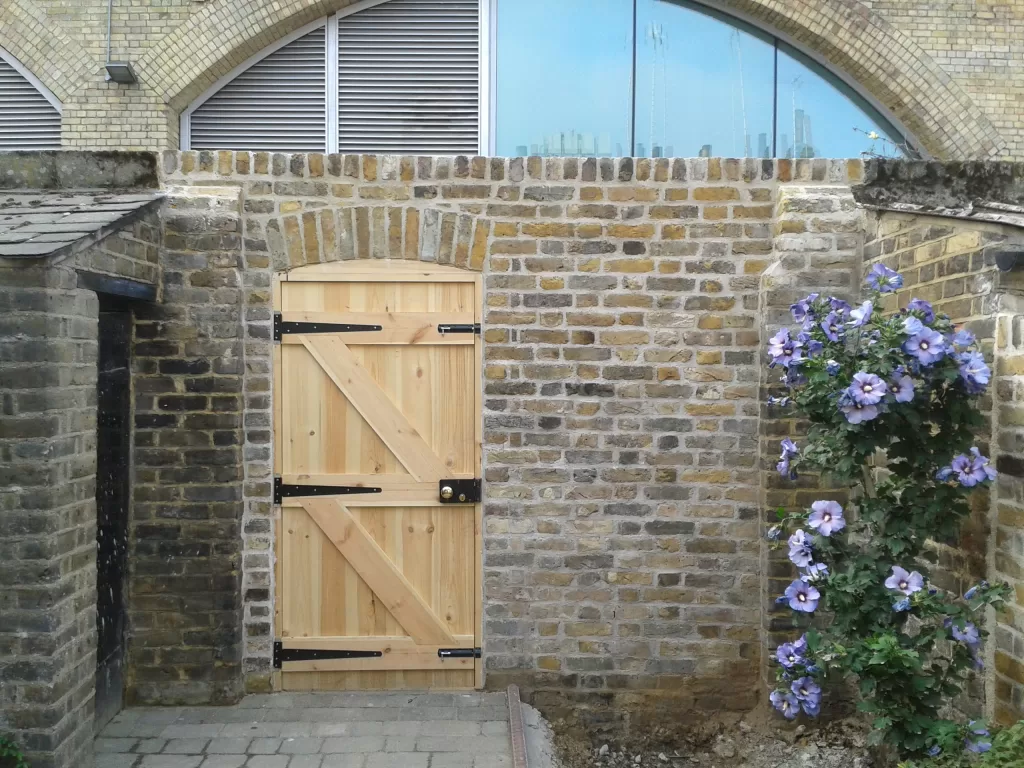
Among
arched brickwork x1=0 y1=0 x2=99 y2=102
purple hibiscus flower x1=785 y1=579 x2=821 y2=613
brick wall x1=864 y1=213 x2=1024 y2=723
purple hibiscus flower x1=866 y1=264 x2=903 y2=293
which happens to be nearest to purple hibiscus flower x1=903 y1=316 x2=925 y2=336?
purple hibiscus flower x1=866 y1=264 x2=903 y2=293

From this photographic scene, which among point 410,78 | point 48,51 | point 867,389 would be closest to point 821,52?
point 410,78

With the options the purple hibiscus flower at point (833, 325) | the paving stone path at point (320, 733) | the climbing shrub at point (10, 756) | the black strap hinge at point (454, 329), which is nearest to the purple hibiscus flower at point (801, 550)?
the purple hibiscus flower at point (833, 325)

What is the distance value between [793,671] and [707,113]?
582 cm

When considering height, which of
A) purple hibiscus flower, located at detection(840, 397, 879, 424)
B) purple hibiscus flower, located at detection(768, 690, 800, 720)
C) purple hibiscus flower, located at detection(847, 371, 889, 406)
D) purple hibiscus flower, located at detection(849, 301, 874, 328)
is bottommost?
purple hibiscus flower, located at detection(768, 690, 800, 720)

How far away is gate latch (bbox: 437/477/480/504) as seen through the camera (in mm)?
4328

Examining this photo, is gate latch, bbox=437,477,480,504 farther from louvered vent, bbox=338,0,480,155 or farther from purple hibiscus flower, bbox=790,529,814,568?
louvered vent, bbox=338,0,480,155

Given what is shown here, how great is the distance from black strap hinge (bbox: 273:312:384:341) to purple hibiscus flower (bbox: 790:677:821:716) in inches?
106

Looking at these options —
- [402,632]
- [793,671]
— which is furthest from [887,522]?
[402,632]

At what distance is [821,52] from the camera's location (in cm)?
792

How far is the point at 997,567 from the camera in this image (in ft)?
9.95

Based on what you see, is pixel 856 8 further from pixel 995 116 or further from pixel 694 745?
pixel 694 745

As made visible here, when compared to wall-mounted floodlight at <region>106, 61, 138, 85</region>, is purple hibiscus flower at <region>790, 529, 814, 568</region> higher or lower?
lower

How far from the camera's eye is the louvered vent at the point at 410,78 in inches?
298

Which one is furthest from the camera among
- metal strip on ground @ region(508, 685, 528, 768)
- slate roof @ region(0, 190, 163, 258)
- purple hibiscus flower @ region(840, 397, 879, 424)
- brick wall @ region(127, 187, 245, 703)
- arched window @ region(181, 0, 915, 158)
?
arched window @ region(181, 0, 915, 158)
